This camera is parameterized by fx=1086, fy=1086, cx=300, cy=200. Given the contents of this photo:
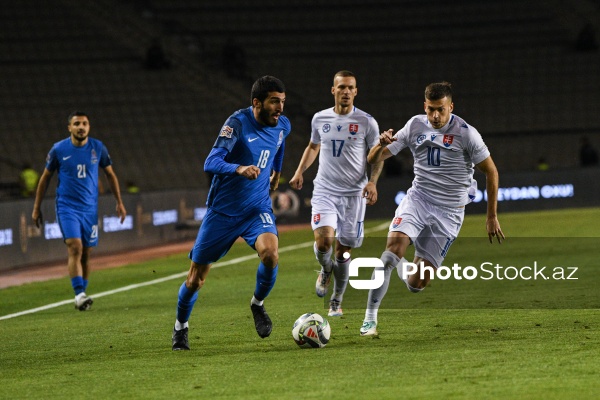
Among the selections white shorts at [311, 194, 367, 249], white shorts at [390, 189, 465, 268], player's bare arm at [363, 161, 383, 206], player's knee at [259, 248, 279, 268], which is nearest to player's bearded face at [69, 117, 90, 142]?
white shorts at [311, 194, 367, 249]

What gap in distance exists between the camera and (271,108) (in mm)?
8656

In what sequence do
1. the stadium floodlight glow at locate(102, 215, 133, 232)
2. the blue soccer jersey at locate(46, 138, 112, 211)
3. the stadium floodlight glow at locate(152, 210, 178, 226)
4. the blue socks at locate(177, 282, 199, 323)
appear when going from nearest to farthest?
the blue socks at locate(177, 282, 199, 323)
the blue soccer jersey at locate(46, 138, 112, 211)
the stadium floodlight glow at locate(102, 215, 133, 232)
the stadium floodlight glow at locate(152, 210, 178, 226)

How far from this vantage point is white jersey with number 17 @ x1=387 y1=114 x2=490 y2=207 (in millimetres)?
9523

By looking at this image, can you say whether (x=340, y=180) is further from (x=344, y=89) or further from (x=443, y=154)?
(x=443, y=154)

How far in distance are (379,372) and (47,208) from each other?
14086 mm

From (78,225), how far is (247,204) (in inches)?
185

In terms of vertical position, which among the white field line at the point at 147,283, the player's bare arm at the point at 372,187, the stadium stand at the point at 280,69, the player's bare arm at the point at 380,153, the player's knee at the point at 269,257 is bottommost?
the white field line at the point at 147,283

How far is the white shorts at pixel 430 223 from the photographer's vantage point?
32.1ft

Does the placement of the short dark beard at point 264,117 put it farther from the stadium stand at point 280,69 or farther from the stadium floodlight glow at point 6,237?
the stadium stand at point 280,69

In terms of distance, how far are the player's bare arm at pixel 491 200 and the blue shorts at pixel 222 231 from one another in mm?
1832

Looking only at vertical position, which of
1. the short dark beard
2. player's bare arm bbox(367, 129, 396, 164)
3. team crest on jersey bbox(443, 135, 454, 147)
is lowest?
player's bare arm bbox(367, 129, 396, 164)

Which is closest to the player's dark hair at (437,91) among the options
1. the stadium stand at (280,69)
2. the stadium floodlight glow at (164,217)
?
the stadium floodlight glow at (164,217)

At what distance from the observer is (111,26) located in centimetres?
3722

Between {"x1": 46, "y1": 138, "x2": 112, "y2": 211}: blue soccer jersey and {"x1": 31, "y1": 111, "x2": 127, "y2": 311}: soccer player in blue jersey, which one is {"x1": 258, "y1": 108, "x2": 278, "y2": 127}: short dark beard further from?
{"x1": 46, "y1": 138, "x2": 112, "y2": 211}: blue soccer jersey
